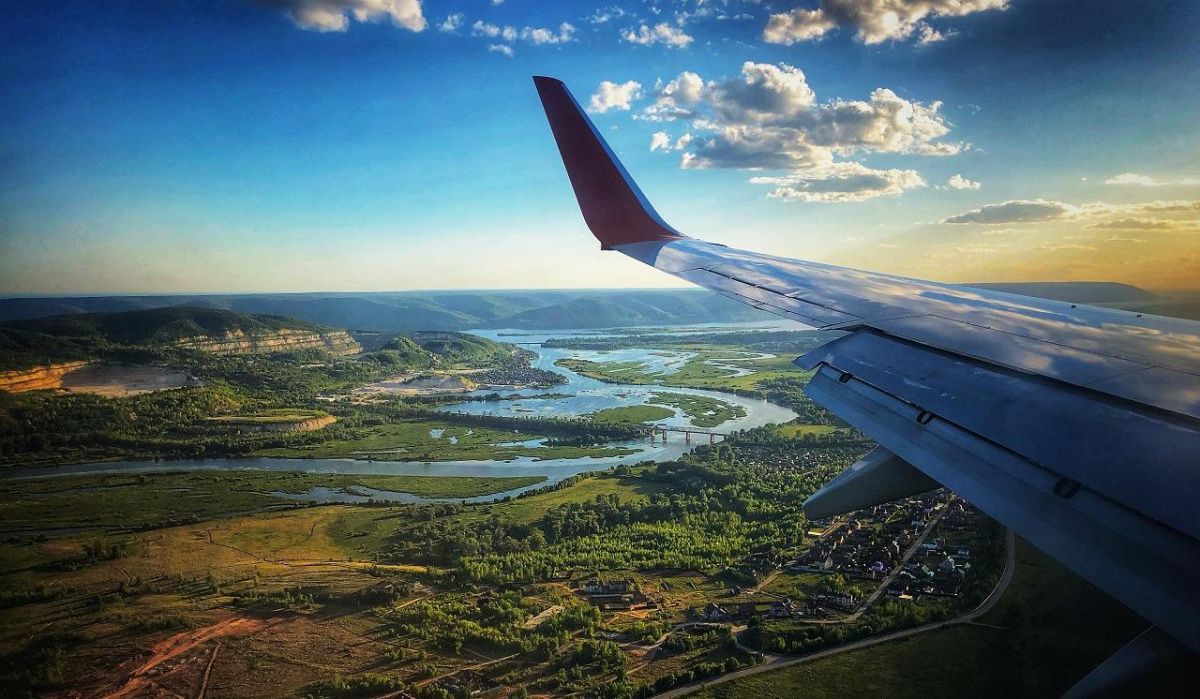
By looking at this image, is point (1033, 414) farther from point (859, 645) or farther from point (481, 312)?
point (481, 312)

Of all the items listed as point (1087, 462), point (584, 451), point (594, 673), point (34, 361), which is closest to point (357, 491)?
point (584, 451)

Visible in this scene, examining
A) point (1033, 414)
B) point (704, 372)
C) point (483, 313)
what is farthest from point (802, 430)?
point (483, 313)

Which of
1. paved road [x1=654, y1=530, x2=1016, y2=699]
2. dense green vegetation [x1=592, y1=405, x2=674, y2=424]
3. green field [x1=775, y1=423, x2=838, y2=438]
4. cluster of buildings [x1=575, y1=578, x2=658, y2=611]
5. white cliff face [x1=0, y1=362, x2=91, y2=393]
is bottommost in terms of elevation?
green field [x1=775, y1=423, x2=838, y2=438]

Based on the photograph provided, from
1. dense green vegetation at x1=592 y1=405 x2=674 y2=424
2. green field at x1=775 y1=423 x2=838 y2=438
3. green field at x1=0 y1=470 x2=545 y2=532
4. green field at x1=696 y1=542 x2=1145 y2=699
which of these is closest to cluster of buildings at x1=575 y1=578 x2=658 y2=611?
green field at x1=696 y1=542 x2=1145 y2=699

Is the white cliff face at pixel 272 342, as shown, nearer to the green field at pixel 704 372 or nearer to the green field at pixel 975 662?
the green field at pixel 704 372

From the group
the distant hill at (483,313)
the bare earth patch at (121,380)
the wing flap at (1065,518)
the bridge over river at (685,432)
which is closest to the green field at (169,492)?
the bridge over river at (685,432)

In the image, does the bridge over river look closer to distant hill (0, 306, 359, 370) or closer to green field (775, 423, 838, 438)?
green field (775, 423, 838, 438)

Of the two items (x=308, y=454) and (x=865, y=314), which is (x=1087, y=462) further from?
(x=308, y=454)
